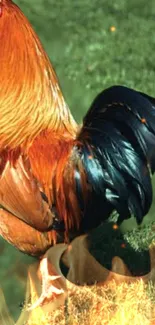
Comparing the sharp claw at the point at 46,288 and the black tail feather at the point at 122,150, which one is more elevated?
the black tail feather at the point at 122,150

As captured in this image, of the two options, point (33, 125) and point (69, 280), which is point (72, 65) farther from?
point (69, 280)

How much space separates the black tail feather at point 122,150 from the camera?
376 cm

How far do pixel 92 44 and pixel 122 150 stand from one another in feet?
2.14

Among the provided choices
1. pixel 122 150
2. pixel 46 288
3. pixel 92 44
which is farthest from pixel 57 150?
pixel 46 288

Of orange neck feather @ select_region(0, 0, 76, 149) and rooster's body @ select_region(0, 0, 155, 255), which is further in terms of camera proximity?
orange neck feather @ select_region(0, 0, 76, 149)

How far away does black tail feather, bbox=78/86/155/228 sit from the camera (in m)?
3.76

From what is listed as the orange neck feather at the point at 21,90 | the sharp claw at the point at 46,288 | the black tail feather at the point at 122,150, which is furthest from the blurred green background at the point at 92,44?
the black tail feather at the point at 122,150

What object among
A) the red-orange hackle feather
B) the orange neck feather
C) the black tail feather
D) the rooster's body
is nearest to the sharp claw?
the rooster's body

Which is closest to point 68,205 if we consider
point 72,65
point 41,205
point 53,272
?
point 41,205

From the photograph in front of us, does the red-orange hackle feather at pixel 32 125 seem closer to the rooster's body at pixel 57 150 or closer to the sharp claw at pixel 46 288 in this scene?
the rooster's body at pixel 57 150

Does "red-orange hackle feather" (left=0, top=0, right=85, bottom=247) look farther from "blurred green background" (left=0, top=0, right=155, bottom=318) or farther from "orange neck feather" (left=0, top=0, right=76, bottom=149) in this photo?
"blurred green background" (left=0, top=0, right=155, bottom=318)

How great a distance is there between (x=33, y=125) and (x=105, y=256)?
0.77 metres

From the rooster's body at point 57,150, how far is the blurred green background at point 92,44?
0.55 feet

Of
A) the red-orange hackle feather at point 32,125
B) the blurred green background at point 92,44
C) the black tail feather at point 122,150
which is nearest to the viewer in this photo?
the black tail feather at point 122,150
